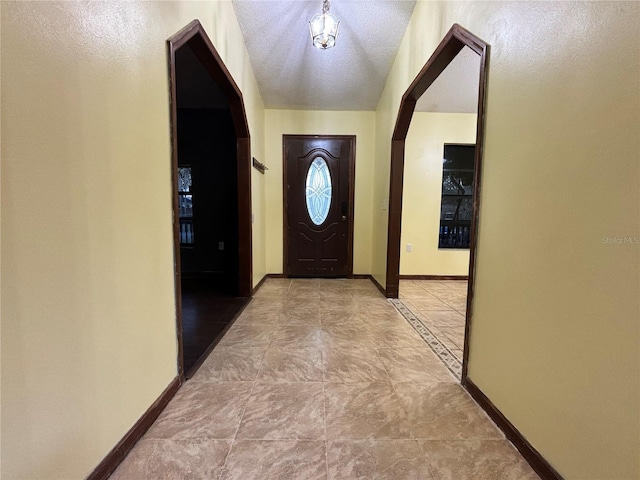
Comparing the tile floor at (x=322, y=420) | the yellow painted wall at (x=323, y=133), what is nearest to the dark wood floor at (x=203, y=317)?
the tile floor at (x=322, y=420)

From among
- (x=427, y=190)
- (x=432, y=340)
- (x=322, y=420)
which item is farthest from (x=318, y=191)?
(x=322, y=420)

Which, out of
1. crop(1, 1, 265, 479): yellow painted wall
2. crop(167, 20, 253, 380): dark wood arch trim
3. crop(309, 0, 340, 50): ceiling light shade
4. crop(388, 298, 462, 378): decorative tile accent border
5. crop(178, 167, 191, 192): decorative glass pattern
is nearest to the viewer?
crop(1, 1, 265, 479): yellow painted wall

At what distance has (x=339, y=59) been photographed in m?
3.31

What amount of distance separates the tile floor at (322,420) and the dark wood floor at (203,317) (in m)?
0.11

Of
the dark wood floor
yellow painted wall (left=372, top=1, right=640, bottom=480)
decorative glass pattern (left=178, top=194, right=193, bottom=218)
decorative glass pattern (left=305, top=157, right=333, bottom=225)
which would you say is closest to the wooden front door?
decorative glass pattern (left=305, top=157, right=333, bottom=225)

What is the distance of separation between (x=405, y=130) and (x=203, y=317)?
2.72 m

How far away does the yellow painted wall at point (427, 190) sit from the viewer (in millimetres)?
4254

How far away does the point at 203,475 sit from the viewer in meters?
1.09

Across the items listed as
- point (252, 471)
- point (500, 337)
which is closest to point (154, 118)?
point (252, 471)

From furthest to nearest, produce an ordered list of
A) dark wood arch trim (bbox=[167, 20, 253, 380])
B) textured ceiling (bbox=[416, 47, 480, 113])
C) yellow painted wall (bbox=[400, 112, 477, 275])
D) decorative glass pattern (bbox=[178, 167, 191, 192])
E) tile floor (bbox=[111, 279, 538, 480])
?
1. decorative glass pattern (bbox=[178, 167, 191, 192])
2. yellow painted wall (bbox=[400, 112, 477, 275])
3. textured ceiling (bbox=[416, 47, 480, 113])
4. dark wood arch trim (bbox=[167, 20, 253, 380])
5. tile floor (bbox=[111, 279, 538, 480])

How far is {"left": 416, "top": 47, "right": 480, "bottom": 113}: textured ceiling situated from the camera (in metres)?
3.07

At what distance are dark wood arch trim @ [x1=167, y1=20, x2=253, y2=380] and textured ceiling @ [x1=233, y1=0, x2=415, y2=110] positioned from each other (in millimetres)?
722

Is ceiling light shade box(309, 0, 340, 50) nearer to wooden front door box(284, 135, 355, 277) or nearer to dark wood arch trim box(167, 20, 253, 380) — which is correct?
dark wood arch trim box(167, 20, 253, 380)

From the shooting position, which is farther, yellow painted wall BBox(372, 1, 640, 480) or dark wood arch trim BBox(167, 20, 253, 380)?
dark wood arch trim BBox(167, 20, 253, 380)
